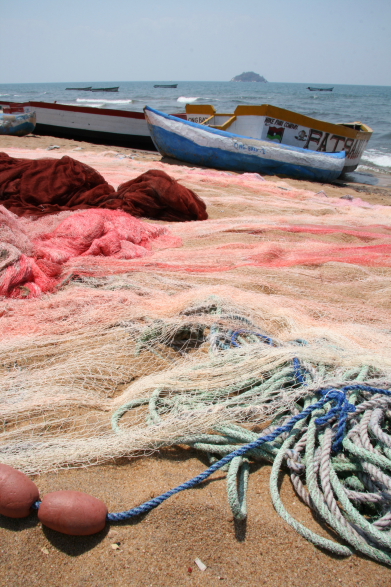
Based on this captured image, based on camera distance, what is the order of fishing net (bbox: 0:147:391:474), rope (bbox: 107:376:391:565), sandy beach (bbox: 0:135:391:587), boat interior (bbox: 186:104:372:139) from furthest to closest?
boat interior (bbox: 186:104:372:139)
fishing net (bbox: 0:147:391:474)
rope (bbox: 107:376:391:565)
sandy beach (bbox: 0:135:391:587)

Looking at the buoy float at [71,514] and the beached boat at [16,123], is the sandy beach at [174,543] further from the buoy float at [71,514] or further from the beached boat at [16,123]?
the beached boat at [16,123]

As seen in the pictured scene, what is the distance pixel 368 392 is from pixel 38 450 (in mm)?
1497

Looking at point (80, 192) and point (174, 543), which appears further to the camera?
point (80, 192)

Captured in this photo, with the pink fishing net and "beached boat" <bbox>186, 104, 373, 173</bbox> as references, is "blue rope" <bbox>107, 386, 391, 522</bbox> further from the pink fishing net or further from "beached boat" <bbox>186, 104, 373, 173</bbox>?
"beached boat" <bbox>186, 104, 373, 173</bbox>

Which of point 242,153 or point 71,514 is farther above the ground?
point 242,153

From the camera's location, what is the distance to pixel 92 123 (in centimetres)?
1386

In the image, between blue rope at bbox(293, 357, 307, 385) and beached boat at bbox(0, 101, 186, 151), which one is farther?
beached boat at bbox(0, 101, 186, 151)

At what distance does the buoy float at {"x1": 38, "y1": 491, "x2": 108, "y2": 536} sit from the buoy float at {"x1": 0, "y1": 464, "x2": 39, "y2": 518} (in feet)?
0.18

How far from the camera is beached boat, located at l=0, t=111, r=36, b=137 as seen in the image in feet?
43.3

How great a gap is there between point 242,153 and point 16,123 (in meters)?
8.64

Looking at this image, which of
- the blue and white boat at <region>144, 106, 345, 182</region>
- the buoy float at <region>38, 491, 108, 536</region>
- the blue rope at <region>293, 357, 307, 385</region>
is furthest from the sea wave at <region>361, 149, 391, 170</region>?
the buoy float at <region>38, 491, 108, 536</region>

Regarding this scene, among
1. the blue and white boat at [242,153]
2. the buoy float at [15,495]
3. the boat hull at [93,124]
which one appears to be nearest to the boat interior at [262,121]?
the blue and white boat at [242,153]

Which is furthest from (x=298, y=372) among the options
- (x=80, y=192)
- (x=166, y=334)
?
(x=80, y=192)

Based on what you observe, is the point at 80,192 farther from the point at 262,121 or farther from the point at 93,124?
the point at 93,124
